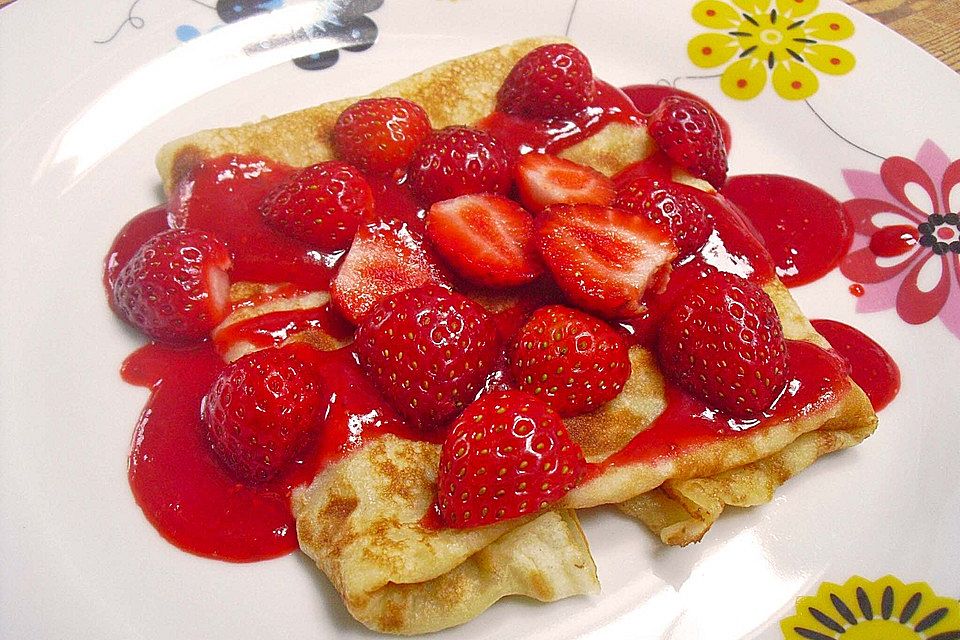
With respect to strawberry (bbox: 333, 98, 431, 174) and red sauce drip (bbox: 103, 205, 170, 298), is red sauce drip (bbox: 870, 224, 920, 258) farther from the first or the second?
red sauce drip (bbox: 103, 205, 170, 298)

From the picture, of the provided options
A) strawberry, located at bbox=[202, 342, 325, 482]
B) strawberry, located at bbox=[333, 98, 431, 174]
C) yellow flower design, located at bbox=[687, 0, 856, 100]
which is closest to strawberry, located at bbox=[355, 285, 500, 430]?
strawberry, located at bbox=[202, 342, 325, 482]

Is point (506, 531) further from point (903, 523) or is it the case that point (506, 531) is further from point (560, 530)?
point (903, 523)

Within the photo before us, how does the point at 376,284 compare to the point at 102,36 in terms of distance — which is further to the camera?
the point at 102,36

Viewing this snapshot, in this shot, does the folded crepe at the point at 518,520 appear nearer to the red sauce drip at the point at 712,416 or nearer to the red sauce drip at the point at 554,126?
the red sauce drip at the point at 712,416

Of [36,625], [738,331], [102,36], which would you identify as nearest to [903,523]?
[738,331]

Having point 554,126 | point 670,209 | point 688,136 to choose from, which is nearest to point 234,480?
point 670,209

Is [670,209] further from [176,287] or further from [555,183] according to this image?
[176,287]
